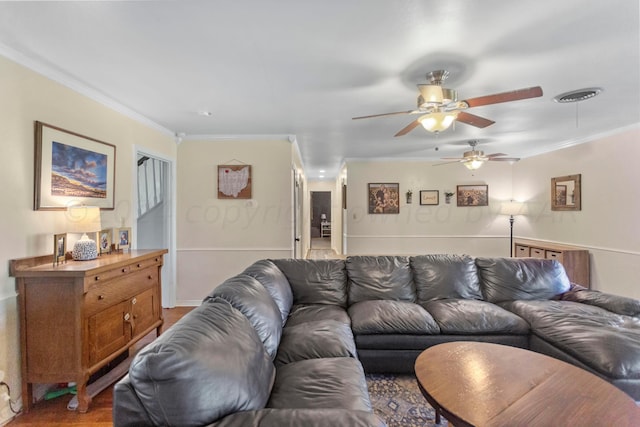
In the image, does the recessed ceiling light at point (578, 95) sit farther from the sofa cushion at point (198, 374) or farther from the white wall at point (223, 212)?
the sofa cushion at point (198, 374)

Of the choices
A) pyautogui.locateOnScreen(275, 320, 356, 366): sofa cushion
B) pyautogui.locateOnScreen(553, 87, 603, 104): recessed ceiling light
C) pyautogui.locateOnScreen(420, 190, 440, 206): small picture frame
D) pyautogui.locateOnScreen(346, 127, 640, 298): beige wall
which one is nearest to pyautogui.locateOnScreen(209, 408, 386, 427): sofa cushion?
pyautogui.locateOnScreen(275, 320, 356, 366): sofa cushion

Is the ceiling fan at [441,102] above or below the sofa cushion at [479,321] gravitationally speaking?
above

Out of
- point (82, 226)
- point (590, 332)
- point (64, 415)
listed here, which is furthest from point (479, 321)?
point (82, 226)

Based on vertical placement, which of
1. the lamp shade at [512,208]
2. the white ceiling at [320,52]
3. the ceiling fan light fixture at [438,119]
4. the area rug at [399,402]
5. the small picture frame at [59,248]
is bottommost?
the area rug at [399,402]

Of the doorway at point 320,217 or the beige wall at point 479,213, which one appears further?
the doorway at point 320,217

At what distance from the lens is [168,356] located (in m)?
0.96

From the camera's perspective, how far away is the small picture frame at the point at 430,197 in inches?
239

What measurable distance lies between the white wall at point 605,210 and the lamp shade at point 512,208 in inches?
15.5

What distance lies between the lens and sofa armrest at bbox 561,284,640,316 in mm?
2320

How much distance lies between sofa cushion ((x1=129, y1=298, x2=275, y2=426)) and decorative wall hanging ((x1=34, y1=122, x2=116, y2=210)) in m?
1.84

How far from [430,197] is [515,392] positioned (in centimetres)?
508

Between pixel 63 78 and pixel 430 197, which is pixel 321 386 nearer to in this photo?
pixel 63 78

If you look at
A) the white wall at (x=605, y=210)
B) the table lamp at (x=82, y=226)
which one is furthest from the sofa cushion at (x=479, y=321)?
the table lamp at (x=82, y=226)

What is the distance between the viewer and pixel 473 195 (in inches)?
238
